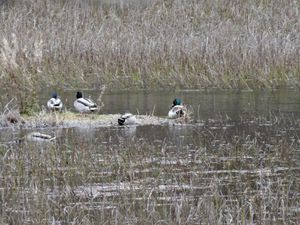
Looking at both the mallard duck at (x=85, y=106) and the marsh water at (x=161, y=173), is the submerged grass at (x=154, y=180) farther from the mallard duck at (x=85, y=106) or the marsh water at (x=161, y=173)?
the mallard duck at (x=85, y=106)

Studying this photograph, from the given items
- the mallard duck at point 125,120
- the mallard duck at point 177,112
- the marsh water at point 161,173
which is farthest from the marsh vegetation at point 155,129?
the mallard duck at point 177,112

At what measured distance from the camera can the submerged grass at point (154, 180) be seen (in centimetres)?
865

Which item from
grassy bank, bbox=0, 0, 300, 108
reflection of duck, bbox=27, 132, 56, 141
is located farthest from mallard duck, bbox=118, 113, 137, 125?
grassy bank, bbox=0, 0, 300, 108

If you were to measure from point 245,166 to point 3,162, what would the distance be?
9.95 feet

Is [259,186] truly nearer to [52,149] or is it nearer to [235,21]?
[52,149]

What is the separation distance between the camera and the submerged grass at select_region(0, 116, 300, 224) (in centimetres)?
865

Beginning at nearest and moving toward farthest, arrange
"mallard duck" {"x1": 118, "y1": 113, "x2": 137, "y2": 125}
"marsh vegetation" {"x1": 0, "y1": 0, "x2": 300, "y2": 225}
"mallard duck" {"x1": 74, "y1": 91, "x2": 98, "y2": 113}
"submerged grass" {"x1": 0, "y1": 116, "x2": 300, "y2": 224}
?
"submerged grass" {"x1": 0, "y1": 116, "x2": 300, "y2": 224} < "marsh vegetation" {"x1": 0, "y1": 0, "x2": 300, "y2": 225} < "mallard duck" {"x1": 118, "y1": 113, "x2": 137, "y2": 125} < "mallard duck" {"x1": 74, "y1": 91, "x2": 98, "y2": 113}

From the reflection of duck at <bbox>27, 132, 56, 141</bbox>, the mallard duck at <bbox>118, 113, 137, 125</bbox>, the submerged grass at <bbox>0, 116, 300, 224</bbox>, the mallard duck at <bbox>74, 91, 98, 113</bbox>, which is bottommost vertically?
the submerged grass at <bbox>0, 116, 300, 224</bbox>

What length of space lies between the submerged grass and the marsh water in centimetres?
1

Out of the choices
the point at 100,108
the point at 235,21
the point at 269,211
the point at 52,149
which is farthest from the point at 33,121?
the point at 235,21

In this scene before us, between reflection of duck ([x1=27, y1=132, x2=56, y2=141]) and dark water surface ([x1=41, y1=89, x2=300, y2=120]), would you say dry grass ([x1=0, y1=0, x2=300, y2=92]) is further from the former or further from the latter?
reflection of duck ([x1=27, y1=132, x2=56, y2=141])

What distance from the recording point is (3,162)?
11.4 metres

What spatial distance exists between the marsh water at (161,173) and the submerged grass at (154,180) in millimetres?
13

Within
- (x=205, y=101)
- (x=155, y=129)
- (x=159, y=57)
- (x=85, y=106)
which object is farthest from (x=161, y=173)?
(x=159, y=57)
